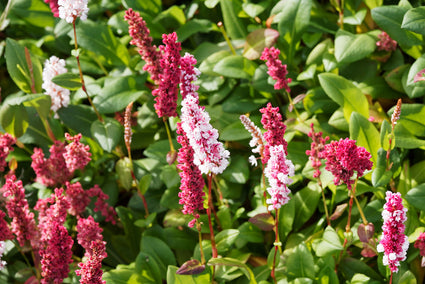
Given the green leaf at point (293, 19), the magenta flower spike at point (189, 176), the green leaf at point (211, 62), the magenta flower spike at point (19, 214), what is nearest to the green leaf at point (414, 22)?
the green leaf at point (293, 19)

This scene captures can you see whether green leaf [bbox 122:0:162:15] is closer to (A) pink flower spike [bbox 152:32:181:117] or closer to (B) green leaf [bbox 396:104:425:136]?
(A) pink flower spike [bbox 152:32:181:117]

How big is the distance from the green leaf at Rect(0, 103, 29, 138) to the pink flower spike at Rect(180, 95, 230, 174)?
56.7 inches

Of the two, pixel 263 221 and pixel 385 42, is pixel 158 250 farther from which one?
pixel 385 42

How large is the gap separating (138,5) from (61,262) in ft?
5.42

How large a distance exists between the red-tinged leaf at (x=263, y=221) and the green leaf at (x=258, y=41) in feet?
2.91

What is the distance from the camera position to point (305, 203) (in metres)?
2.56

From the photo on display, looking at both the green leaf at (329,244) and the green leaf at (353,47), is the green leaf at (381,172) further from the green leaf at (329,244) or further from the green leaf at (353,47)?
the green leaf at (353,47)

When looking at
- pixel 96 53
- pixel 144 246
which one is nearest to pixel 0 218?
pixel 144 246

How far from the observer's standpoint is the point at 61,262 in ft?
6.95

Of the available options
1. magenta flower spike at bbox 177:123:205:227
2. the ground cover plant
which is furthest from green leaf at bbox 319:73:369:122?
magenta flower spike at bbox 177:123:205:227

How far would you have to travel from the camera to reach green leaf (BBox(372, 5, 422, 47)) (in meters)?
2.56

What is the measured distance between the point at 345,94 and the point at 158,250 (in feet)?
3.74

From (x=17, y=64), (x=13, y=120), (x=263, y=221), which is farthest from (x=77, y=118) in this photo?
(x=263, y=221)

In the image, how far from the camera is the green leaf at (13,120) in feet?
9.45
